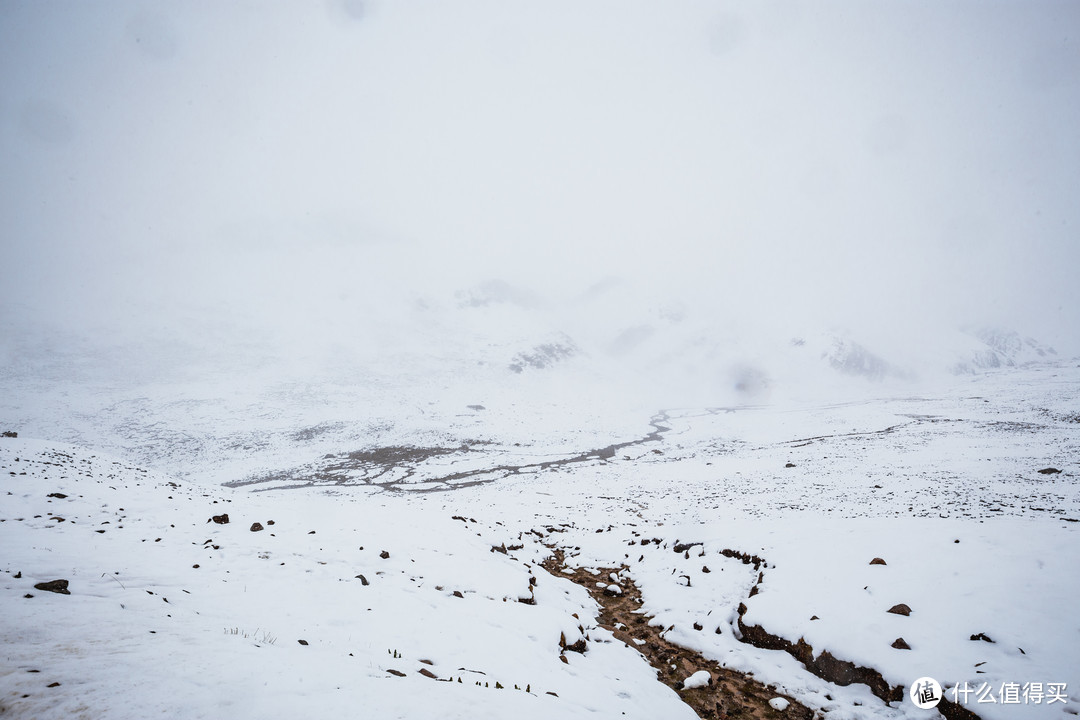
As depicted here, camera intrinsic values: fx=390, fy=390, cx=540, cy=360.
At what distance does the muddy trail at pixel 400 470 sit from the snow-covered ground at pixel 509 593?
1473 centimetres

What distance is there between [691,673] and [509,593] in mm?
4543

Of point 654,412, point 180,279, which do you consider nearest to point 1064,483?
point 654,412

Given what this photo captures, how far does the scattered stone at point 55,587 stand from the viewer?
5.89 m

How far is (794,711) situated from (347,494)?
111 feet

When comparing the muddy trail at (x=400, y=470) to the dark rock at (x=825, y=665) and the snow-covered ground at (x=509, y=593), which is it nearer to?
the snow-covered ground at (x=509, y=593)

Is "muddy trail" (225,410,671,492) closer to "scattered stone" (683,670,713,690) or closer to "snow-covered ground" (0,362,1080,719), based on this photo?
"snow-covered ground" (0,362,1080,719)

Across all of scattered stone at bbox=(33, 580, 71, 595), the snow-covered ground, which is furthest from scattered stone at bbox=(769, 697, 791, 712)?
scattered stone at bbox=(33, 580, 71, 595)

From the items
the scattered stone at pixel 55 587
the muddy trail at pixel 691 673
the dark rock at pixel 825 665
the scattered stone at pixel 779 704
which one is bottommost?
the muddy trail at pixel 691 673

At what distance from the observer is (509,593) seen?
1031 cm

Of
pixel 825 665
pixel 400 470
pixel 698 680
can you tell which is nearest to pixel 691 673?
pixel 698 680

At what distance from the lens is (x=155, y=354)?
72.5 metres

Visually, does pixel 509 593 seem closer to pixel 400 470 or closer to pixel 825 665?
pixel 825 665
